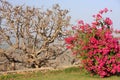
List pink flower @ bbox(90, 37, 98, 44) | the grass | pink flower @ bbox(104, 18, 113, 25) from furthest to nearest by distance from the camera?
pink flower @ bbox(104, 18, 113, 25), pink flower @ bbox(90, 37, 98, 44), the grass

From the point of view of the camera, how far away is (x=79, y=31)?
1540 cm

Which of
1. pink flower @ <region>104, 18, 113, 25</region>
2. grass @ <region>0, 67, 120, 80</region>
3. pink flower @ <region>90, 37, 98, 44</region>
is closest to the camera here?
grass @ <region>0, 67, 120, 80</region>

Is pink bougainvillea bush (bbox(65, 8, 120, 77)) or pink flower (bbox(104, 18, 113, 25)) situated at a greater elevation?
pink flower (bbox(104, 18, 113, 25))

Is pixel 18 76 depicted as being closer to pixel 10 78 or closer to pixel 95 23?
pixel 10 78

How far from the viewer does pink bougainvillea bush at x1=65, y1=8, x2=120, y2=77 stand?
14.5 m

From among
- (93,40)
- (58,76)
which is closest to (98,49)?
(93,40)

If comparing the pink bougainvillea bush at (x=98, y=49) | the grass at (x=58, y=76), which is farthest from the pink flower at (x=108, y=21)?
the grass at (x=58, y=76)

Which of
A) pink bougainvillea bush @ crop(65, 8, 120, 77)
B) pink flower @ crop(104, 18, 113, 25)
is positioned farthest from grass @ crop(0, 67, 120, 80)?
pink flower @ crop(104, 18, 113, 25)

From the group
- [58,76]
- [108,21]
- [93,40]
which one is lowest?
[58,76]

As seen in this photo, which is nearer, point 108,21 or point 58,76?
point 58,76

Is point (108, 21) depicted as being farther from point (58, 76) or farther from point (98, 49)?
point (58, 76)

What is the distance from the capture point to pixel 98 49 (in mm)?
14547

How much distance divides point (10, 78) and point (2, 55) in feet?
18.4

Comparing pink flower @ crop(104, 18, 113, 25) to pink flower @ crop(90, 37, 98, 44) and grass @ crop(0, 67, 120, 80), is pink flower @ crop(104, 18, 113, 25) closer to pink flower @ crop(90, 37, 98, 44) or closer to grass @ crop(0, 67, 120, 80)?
pink flower @ crop(90, 37, 98, 44)
